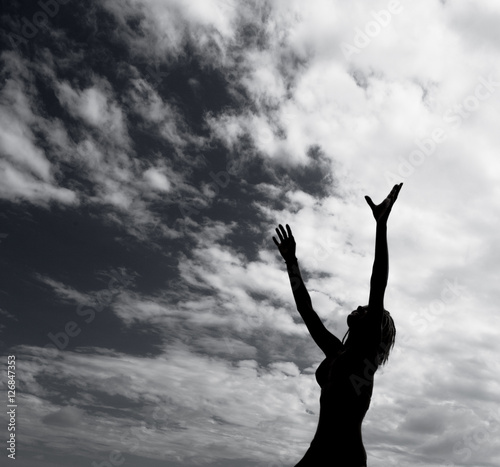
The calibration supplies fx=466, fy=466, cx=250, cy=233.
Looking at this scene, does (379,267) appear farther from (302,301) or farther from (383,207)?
(302,301)

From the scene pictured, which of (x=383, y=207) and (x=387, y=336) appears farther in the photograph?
(x=387, y=336)

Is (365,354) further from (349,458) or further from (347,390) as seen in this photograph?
(349,458)

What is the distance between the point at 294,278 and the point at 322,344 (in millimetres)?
826

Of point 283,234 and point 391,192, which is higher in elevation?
point 283,234

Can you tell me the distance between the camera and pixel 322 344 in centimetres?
434

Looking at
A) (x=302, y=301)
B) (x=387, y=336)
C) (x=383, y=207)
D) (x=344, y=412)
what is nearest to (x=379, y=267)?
(x=383, y=207)

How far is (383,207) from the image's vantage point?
3.48m

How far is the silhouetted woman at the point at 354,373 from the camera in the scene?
3.38 meters

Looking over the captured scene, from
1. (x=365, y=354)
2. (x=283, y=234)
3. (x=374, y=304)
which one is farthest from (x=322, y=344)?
(x=283, y=234)

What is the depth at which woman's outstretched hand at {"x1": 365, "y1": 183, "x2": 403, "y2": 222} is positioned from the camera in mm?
3422

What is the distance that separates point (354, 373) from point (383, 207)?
4.33 ft

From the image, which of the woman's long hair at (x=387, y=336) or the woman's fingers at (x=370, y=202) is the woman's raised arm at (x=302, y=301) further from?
the woman's fingers at (x=370, y=202)

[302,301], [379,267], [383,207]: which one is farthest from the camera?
[302,301]

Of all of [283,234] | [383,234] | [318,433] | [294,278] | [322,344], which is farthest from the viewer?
[283,234]
